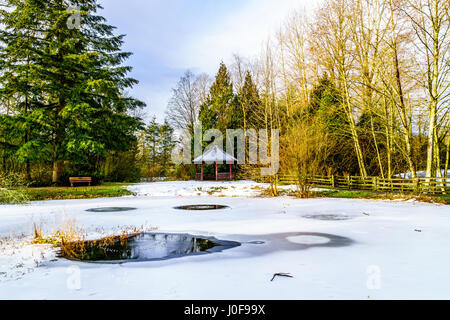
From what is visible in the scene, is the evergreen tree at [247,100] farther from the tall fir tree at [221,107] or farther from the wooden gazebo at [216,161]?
the wooden gazebo at [216,161]

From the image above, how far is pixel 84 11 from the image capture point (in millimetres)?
18266

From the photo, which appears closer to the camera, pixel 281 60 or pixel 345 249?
pixel 345 249

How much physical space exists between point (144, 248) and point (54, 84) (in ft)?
53.5

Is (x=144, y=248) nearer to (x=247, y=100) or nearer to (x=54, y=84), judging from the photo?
(x=54, y=84)

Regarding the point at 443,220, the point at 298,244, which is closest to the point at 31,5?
the point at 298,244

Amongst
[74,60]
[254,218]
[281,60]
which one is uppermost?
[281,60]

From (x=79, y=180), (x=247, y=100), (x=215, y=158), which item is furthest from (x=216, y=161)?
(x=79, y=180)

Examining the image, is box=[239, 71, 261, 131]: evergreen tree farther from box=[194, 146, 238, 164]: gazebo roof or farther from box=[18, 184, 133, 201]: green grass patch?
box=[18, 184, 133, 201]: green grass patch

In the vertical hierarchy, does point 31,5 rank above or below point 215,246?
above

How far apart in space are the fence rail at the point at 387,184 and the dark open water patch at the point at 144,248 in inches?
359

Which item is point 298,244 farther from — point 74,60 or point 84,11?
point 84,11

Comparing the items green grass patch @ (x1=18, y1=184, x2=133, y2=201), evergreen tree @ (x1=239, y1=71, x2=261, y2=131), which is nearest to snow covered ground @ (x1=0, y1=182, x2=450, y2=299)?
green grass patch @ (x1=18, y1=184, x2=133, y2=201)

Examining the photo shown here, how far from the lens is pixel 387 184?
14.7m
